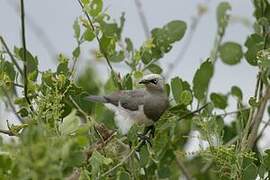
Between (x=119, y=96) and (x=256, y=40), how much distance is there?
1.17 feet

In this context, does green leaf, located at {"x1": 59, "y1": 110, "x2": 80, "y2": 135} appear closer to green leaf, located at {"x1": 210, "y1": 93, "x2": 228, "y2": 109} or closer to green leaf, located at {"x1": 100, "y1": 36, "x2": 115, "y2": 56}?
green leaf, located at {"x1": 100, "y1": 36, "x2": 115, "y2": 56}

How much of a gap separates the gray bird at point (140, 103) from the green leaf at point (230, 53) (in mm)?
186

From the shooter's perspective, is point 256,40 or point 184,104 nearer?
point 184,104

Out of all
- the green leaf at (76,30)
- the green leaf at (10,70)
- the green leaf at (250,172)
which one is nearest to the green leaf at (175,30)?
the green leaf at (76,30)

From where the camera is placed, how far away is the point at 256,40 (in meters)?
1.84

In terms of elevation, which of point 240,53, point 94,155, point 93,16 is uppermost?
point 93,16

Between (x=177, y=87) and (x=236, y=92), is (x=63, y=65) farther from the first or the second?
(x=236, y=92)

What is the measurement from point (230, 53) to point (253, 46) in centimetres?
19

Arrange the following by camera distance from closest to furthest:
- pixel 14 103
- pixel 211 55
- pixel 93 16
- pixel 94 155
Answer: pixel 94 155 → pixel 14 103 → pixel 93 16 → pixel 211 55

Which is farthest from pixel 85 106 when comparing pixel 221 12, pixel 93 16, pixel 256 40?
pixel 221 12

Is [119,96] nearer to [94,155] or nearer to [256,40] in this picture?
[256,40]

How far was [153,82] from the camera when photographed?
6.37 ft

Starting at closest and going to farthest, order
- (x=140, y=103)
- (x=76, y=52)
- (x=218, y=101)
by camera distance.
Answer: (x=76, y=52), (x=218, y=101), (x=140, y=103)

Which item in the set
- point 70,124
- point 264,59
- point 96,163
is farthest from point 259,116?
point 70,124
